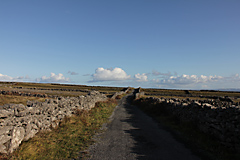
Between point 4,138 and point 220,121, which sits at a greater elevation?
point 220,121

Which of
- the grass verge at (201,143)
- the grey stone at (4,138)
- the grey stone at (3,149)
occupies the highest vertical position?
the grey stone at (4,138)

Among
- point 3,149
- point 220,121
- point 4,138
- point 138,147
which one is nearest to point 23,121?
point 4,138

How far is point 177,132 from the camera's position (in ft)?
40.0

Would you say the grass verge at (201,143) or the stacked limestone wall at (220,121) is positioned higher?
the stacked limestone wall at (220,121)

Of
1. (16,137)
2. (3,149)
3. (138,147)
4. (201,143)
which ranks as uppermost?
(16,137)

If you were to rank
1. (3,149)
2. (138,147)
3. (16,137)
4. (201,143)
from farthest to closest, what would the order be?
(201,143) < (138,147) < (16,137) < (3,149)

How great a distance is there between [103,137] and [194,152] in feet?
18.8

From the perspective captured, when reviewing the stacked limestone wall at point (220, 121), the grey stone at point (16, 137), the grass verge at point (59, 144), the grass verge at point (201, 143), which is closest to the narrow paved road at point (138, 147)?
the grass verge at point (201, 143)

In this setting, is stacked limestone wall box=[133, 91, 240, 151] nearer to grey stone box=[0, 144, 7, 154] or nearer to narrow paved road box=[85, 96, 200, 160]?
narrow paved road box=[85, 96, 200, 160]

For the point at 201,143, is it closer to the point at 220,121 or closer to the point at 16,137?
the point at 220,121

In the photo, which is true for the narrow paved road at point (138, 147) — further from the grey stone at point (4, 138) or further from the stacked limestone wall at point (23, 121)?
the grey stone at point (4, 138)

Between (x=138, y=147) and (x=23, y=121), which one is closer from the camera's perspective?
(x=23, y=121)

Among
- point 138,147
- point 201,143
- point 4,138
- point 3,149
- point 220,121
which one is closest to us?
point 3,149

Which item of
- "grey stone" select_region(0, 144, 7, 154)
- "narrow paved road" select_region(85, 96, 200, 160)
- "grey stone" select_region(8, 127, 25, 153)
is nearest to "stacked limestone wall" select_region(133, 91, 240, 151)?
"narrow paved road" select_region(85, 96, 200, 160)
